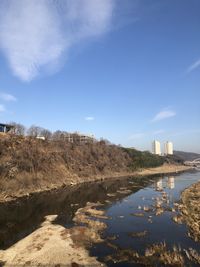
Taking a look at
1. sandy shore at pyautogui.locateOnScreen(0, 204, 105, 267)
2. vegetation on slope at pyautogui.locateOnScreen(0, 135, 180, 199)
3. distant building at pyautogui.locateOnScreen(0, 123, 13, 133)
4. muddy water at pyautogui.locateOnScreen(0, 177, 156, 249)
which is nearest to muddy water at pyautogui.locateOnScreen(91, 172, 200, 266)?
sandy shore at pyautogui.locateOnScreen(0, 204, 105, 267)

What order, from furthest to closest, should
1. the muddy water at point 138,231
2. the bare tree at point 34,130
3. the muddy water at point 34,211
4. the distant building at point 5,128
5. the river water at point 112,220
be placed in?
the bare tree at point 34,130, the distant building at point 5,128, the muddy water at point 34,211, the river water at point 112,220, the muddy water at point 138,231

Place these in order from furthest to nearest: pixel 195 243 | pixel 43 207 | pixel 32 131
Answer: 1. pixel 32 131
2. pixel 43 207
3. pixel 195 243

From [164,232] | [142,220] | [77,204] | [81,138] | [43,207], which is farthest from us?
[81,138]

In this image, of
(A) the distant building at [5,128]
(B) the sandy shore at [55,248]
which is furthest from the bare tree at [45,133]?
(B) the sandy shore at [55,248]

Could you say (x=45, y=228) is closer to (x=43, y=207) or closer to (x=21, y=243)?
(x=21, y=243)

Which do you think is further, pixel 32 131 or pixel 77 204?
pixel 32 131

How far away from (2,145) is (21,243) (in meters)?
46.9

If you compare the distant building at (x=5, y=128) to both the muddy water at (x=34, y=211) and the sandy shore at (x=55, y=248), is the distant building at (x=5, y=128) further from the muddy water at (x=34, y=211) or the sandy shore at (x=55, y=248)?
the sandy shore at (x=55, y=248)

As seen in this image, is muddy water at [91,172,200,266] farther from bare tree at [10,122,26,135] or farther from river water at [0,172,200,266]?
bare tree at [10,122,26,135]

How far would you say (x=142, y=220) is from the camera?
101 feet

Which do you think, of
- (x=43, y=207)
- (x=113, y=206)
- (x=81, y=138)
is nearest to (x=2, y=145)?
(x=43, y=207)

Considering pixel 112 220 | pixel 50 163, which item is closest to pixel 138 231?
pixel 112 220

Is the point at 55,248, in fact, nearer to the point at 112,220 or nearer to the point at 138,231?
the point at 138,231

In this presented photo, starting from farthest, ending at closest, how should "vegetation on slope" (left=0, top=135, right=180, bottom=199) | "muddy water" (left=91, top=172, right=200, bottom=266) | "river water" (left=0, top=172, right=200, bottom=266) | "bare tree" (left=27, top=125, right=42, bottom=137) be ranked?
"bare tree" (left=27, top=125, right=42, bottom=137) < "vegetation on slope" (left=0, top=135, right=180, bottom=199) < "river water" (left=0, top=172, right=200, bottom=266) < "muddy water" (left=91, top=172, right=200, bottom=266)
